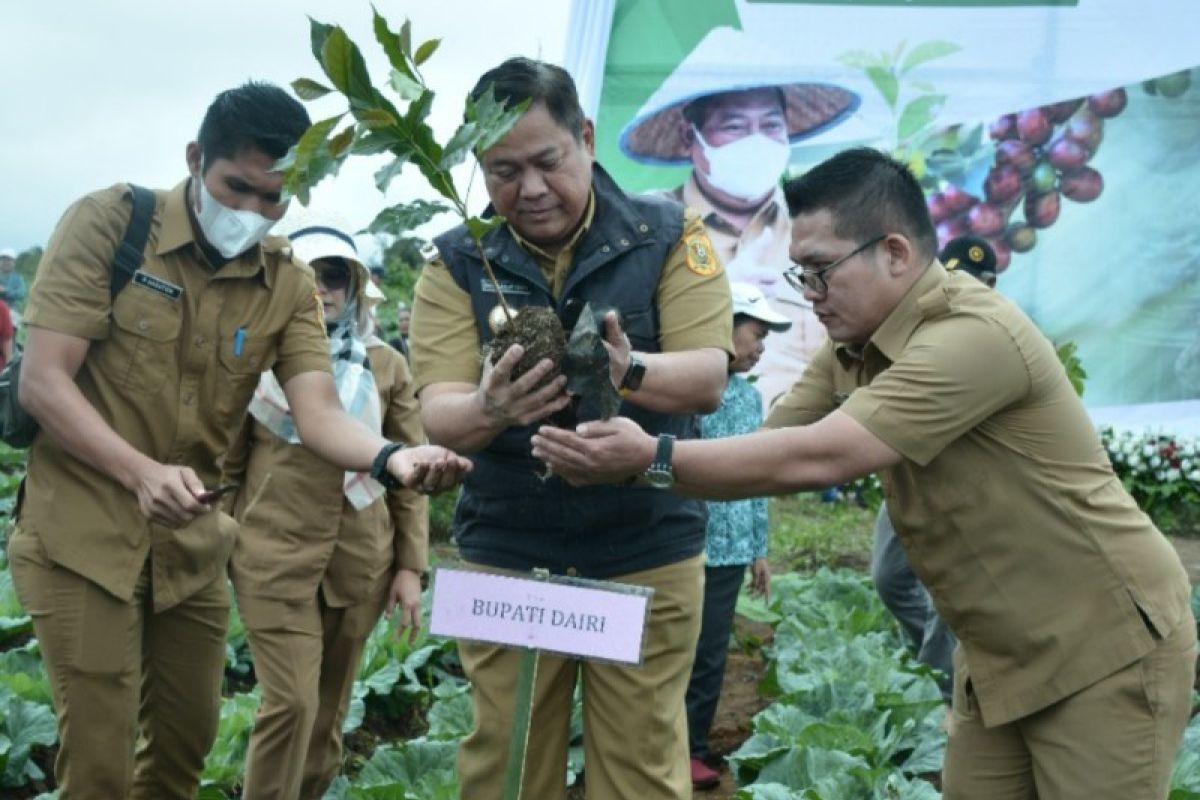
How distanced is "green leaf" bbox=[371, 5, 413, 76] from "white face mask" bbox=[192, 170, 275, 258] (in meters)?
0.82

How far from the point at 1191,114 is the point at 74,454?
35.1 feet

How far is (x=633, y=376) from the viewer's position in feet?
9.23

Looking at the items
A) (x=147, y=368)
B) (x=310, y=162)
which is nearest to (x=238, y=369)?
(x=147, y=368)

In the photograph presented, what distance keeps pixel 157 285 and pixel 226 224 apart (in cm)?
21

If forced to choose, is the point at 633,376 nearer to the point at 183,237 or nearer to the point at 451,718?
the point at 183,237

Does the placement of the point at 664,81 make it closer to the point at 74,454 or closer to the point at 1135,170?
the point at 1135,170

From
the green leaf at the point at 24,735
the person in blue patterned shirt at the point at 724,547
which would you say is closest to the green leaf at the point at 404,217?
the person in blue patterned shirt at the point at 724,547

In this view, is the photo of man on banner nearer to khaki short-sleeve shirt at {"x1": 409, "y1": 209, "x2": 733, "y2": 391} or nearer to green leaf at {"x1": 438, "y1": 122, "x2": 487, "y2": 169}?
khaki short-sleeve shirt at {"x1": 409, "y1": 209, "x2": 733, "y2": 391}

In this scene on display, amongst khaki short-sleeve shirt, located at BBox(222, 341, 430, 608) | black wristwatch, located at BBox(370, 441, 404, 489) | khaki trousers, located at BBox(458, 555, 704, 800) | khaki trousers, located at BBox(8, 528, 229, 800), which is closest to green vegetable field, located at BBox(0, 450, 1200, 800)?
khaki short-sleeve shirt, located at BBox(222, 341, 430, 608)

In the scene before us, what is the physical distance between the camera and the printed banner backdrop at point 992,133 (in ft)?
38.7

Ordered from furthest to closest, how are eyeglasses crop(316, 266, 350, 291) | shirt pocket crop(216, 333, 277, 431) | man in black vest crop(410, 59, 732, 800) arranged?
1. eyeglasses crop(316, 266, 350, 291)
2. shirt pocket crop(216, 333, 277, 431)
3. man in black vest crop(410, 59, 732, 800)

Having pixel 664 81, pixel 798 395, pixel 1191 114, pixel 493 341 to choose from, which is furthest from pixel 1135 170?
pixel 493 341

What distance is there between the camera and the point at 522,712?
290 cm

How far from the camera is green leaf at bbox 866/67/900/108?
1207 cm
